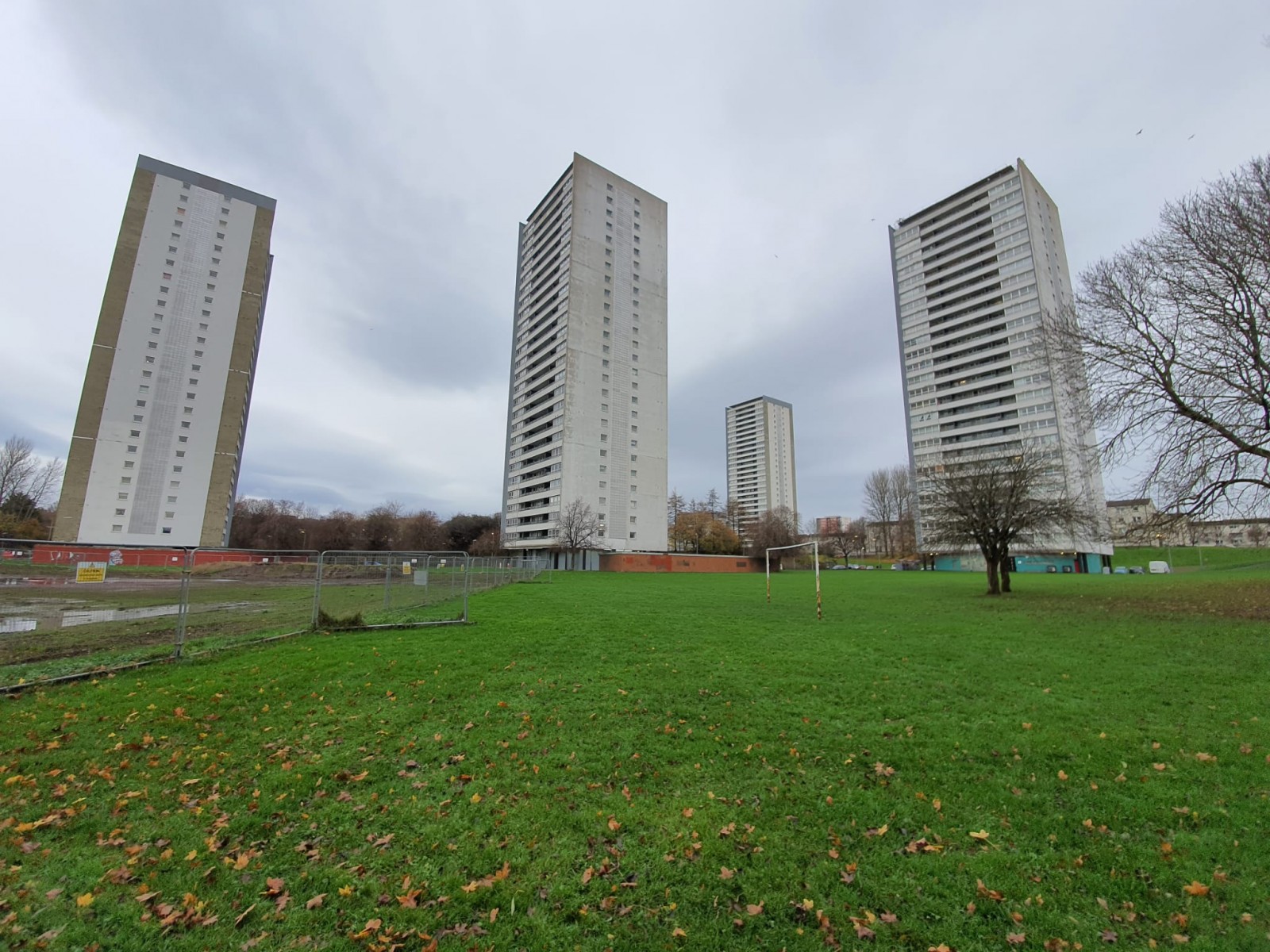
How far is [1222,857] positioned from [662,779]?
412 centimetres

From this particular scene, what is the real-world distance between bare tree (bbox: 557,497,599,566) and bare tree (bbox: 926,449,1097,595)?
47.0m

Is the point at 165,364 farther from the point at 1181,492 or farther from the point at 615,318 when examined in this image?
the point at 1181,492

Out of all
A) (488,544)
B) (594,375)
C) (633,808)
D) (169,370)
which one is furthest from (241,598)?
(169,370)

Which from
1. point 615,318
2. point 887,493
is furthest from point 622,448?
point 887,493

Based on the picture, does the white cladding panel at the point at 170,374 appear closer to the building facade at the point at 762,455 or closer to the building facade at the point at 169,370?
the building facade at the point at 169,370

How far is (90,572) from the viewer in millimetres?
7996

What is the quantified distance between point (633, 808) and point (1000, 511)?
91.6 ft

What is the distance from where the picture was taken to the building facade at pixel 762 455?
570ft

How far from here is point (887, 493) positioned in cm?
9456

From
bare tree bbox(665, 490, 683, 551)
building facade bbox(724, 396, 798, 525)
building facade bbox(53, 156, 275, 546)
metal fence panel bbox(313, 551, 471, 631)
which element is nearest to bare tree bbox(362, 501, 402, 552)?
building facade bbox(53, 156, 275, 546)

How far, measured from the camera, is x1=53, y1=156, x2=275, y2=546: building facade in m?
66.1

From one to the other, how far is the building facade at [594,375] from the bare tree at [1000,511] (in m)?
49.0

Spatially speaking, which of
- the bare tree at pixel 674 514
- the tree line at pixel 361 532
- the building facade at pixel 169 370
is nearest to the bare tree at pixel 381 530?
the tree line at pixel 361 532

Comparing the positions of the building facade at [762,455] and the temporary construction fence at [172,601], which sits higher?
the building facade at [762,455]
